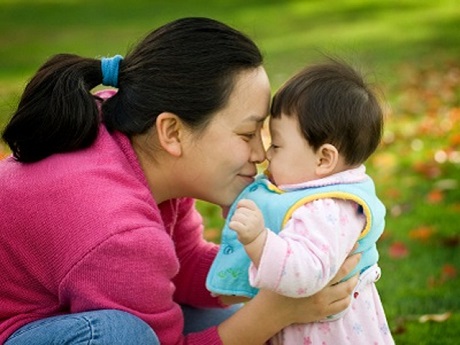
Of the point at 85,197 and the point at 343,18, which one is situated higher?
the point at 85,197

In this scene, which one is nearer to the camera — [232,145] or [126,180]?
[126,180]

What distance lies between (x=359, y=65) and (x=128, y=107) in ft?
2.19

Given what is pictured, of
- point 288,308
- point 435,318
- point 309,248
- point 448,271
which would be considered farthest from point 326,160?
point 448,271

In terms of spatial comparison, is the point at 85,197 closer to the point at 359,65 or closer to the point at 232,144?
the point at 232,144

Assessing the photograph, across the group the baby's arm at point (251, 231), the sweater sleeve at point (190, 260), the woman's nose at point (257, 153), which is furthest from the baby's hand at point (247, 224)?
the sweater sleeve at point (190, 260)

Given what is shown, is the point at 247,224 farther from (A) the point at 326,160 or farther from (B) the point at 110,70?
(B) the point at 110,70

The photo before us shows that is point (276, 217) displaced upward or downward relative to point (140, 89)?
downward

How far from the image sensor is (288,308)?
2.44 m

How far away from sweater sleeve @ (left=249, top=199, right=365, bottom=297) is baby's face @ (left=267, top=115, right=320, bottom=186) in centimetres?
13

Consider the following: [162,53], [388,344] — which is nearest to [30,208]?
[162,53]

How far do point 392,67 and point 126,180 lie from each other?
611 cm

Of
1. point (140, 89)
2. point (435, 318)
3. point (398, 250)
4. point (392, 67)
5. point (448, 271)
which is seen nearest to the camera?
point (140, 89)

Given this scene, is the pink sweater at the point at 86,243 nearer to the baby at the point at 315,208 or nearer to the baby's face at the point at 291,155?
Result: the baby at the point at 315,208

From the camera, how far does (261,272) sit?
2.19m
